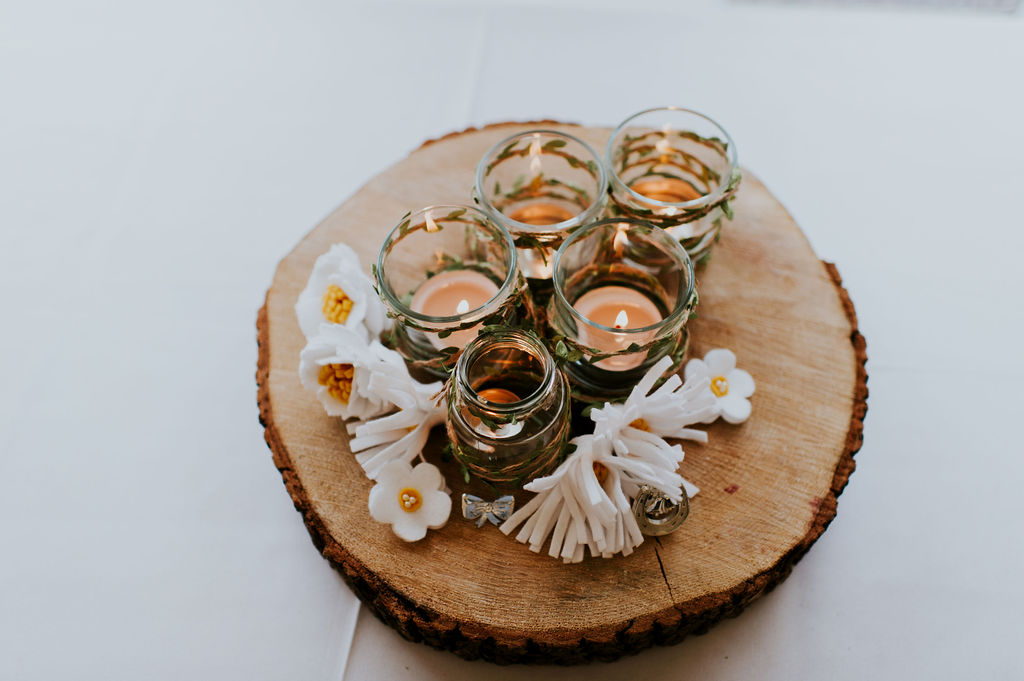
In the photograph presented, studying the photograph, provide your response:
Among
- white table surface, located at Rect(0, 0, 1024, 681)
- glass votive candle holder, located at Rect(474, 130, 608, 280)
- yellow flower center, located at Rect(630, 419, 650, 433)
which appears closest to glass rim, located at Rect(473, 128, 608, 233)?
glass votive candle holder, located at Rect(474, 130, 608, 280)

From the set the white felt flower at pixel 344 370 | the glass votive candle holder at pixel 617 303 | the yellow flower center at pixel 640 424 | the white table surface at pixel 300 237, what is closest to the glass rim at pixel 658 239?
the glass votive candle holder at pixel 617 303

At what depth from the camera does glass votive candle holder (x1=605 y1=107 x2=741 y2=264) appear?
0.89 meters

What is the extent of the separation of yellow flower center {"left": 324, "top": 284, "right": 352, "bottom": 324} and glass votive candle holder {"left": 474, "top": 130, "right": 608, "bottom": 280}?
199mm

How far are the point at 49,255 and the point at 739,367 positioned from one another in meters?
1.15

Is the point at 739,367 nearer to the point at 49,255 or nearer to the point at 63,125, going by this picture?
the point at 49,255

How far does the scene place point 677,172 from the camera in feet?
3.29

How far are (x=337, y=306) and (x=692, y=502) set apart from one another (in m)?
0.47

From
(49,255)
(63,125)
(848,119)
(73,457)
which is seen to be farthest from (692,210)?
(63,125)

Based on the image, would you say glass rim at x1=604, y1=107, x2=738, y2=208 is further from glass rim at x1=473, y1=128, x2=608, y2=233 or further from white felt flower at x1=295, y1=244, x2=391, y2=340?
white felt flower at x1=295, y1=244, x2=391, y2=340

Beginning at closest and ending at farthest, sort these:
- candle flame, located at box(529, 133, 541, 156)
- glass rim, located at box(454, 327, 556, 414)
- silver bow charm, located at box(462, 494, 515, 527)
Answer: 1. glass rim, located at box(454, 327, 556, 414)
2. silver bow charm, located at box(462, 494, 515, 527)
3. candle flame, located at box(529, 133, 541, 156)

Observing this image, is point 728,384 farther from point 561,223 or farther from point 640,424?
point 561,223

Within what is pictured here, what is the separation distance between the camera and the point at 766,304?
965 millimetres

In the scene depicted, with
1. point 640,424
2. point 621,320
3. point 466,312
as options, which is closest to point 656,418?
point 640,424

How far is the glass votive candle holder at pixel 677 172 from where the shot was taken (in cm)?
89
